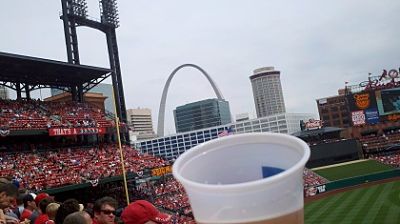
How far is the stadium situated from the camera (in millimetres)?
22391

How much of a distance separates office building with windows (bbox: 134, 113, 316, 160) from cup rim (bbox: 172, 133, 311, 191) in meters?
117

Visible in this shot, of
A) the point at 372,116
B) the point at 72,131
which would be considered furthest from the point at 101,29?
the point at 372,116

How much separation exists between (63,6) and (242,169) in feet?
110


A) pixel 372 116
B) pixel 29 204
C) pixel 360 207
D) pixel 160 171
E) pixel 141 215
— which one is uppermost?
pixel 372 116

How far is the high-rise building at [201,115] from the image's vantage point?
145375 millimetres

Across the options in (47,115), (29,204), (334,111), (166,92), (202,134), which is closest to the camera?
(29,204)

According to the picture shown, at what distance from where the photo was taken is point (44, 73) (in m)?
27.8

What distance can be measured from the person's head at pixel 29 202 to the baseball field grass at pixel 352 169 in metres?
37.0

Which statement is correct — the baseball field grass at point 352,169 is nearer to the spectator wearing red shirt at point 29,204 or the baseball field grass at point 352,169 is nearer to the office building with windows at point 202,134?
the spectator wearing red shirt at point 29,204

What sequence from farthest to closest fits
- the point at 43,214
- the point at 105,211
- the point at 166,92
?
the point at 166,92 < the point at 43,214 < the point at 105,211

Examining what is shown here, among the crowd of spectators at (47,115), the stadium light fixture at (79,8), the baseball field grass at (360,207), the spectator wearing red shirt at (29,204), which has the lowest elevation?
the baseball field grass at (360,207)

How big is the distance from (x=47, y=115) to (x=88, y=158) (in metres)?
4.32

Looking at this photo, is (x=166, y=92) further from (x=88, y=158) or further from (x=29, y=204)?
(x=29, y=204)

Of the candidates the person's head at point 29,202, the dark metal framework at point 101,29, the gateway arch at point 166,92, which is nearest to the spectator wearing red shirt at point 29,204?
the person's head at point 29,202
